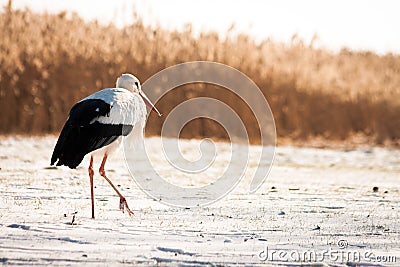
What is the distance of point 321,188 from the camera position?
33.2ft

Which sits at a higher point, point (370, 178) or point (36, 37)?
point (36, 37)

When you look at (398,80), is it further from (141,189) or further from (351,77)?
(141,189)

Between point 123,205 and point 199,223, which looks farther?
point 123,205

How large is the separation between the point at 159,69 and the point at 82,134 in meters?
9.62

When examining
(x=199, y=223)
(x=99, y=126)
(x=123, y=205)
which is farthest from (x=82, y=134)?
(x=199, y=223)

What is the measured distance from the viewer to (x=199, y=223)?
22.6 feet

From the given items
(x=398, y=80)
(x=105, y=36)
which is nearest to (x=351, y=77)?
(x=398, y=80)

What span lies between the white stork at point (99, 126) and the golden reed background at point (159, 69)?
24.7 feet

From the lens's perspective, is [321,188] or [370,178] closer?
[321,188]

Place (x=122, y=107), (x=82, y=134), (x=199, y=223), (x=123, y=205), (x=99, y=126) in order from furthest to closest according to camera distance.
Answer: (x=122, y=107), (x=123, y=205), (x=99, y=126), (x=82, y=134), (x=199, y=223)

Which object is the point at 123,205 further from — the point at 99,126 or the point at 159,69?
the point at 159,69

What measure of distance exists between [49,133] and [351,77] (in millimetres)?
8631

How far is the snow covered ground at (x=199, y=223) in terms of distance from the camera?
5449mm

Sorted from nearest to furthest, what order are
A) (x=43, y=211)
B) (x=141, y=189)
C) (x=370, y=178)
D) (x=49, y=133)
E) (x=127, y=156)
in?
(x=43, y=211)
(x=141, y=189)
(x=370, y=178)
(x=127, y=156)
(x=49, y=133)
